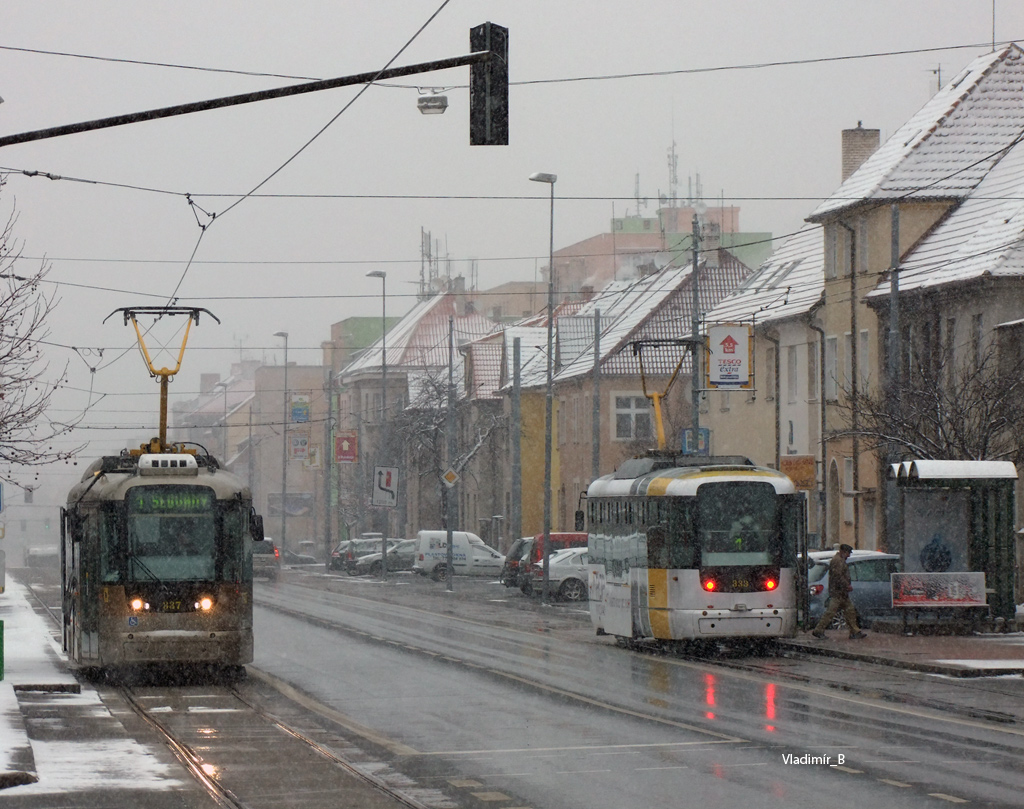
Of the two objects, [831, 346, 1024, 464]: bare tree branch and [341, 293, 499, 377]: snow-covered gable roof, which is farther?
[341, 293, 499, 377]: snow-covered gable roof

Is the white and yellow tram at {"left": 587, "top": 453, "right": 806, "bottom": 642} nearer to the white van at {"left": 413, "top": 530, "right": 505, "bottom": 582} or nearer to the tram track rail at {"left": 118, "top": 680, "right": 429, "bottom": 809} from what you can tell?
the tram track rail at {"left": 118, "top": 680, "right": 429, "bottom": 809}

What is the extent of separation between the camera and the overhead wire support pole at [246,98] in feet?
47.5

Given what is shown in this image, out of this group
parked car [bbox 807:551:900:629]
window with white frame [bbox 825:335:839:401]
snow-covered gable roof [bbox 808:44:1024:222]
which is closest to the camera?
parked car [bbox 807:551:900:629]

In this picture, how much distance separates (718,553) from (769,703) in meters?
7.35

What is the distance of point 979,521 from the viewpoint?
29453mm

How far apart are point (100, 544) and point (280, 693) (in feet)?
10.4

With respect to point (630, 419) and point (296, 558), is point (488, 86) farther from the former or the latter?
point (296, 558)

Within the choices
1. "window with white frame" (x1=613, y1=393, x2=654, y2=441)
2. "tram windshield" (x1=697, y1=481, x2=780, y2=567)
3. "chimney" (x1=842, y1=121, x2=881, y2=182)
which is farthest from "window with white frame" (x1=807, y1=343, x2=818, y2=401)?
"tram windshield" (x1=697, y1=481, x2=780, y2=567)

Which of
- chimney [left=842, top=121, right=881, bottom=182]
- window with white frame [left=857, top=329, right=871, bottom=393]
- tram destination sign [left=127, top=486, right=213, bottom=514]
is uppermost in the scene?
chimney [left=842, top=121, right=881, bottom=182]

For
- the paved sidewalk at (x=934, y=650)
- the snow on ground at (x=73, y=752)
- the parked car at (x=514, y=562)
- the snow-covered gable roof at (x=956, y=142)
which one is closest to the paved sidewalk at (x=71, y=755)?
the snow on ground at (x=73, y=752)

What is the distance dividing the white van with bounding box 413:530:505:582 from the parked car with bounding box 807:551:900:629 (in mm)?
32064

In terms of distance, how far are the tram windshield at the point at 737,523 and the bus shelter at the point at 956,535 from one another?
3.22m

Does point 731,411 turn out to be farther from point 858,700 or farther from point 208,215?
point 858,700

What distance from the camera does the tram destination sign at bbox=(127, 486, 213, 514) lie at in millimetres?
22562
